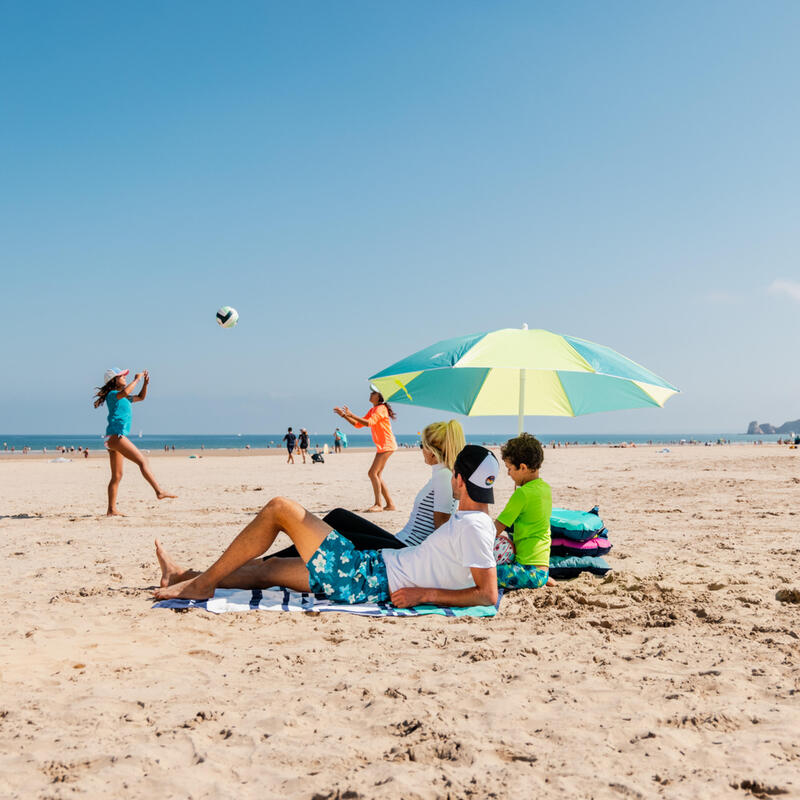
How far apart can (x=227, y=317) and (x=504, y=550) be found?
8669 mm

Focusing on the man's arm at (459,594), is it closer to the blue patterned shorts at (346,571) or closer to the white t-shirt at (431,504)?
the blue patterned shorts at (346,571)

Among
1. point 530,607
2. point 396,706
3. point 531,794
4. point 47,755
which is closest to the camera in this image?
point 531,794

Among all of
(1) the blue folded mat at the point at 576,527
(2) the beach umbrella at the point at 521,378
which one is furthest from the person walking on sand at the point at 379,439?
(1) the blue folded mat at the point at 576,527

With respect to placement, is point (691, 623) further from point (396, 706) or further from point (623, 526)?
point (623, 526)

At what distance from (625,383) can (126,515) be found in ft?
23.1

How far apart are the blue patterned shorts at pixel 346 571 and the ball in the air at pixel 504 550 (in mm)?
A: 1085

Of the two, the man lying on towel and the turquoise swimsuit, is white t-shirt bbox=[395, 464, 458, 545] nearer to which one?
the man lying on towel

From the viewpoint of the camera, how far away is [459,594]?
174 inches

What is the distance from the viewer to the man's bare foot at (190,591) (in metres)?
4.70

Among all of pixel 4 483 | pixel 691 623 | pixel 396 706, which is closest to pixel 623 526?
pixel 691 623

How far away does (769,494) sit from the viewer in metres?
11.8

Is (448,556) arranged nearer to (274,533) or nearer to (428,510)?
(428,510)

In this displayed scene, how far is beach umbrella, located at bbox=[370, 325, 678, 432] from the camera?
6.08 metres

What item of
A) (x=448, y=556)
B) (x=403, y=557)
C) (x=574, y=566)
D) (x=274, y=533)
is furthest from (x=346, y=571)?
(x=574, y=566)
